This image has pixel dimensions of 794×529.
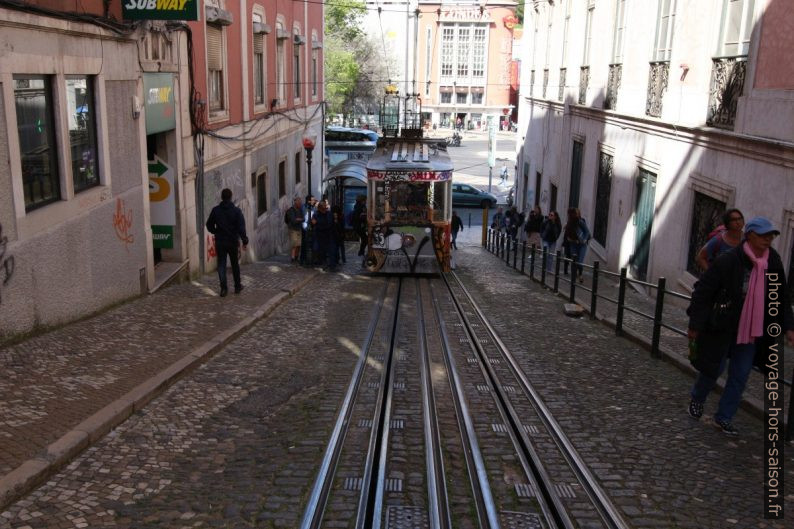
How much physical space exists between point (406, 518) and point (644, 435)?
238 cm

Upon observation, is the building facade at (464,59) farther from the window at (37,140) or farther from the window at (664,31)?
the window at (37,140)

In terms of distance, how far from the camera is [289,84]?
22.2 m

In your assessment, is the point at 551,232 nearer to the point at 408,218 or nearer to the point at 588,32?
the point at 408,218

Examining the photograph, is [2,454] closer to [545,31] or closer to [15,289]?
[15,289]

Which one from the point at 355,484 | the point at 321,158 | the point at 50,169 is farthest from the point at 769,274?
the point at 321,158

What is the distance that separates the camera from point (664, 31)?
45.2 feet

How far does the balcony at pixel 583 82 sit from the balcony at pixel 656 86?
16.4ft

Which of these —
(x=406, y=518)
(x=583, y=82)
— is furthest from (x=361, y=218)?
(x=406, y=518)

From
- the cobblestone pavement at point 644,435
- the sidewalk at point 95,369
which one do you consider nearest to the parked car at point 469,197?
the sidewalk at point 95,369

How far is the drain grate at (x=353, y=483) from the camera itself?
189 inches

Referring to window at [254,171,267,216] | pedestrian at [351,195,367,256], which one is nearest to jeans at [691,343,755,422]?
pedestrian at [351,195,367,256]

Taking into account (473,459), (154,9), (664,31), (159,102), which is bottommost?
(473,459)

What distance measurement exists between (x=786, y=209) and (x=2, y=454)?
340 inches

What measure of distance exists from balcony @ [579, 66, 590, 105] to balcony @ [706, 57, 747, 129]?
25.7ft
